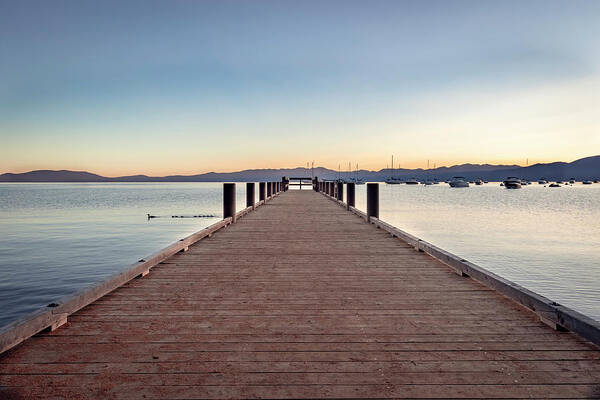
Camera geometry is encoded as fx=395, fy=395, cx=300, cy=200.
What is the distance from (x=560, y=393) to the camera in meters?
2.57

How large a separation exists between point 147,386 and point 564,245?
88.1ft

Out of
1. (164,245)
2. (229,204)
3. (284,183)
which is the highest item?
(284,183)

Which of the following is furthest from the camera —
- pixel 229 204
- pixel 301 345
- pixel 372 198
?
pixel 372 198

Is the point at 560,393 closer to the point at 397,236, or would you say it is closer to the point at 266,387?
the point at 266,387

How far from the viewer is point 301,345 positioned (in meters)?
3.30

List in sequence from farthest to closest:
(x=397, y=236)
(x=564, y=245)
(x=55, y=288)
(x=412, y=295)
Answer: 1. (x=564, y=245)
2. (x=55, y=288)
3. (x=397, y=236)
4. (x=412, y=295)

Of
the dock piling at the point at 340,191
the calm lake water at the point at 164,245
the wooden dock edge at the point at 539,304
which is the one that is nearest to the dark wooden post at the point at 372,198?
the wooden dock edge at the point at 539,304

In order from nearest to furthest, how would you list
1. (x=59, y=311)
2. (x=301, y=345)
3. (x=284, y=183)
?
(x=301, y=345) < (x=59, y=311) < (x=284, y=183)

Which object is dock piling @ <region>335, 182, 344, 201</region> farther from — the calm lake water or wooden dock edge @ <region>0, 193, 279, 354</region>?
wooden dock edge @ <region>0, 193, 279, 354</region>

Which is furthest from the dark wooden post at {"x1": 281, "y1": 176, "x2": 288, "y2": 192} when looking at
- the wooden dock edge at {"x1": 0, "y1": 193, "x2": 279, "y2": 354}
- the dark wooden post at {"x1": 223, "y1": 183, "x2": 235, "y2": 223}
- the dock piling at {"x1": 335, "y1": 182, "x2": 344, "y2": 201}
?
the wooden dock edge at {"x1": 0, "y1": 193, "x2": 279, "y2": 354}

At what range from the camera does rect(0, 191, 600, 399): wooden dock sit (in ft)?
8.73

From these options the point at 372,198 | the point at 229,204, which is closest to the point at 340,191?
the point at 372,198

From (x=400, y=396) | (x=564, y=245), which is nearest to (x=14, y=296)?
(x=400, y=396)

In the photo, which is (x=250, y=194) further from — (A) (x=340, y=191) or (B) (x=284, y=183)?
(B) (x=284, y=183)
